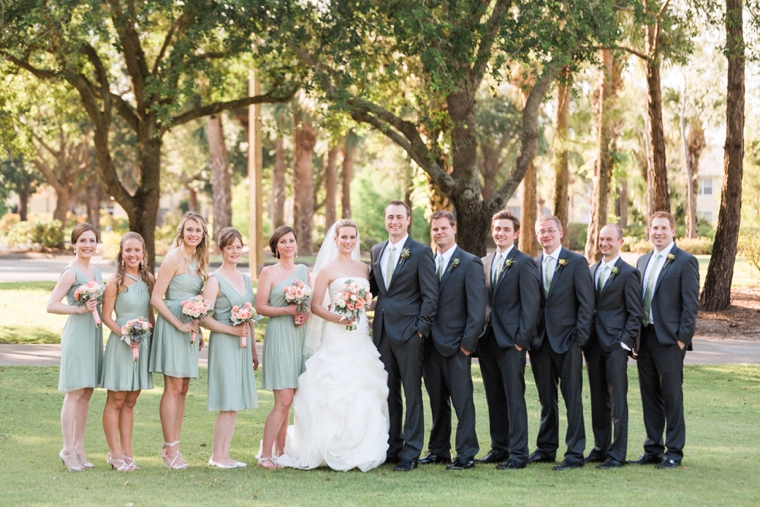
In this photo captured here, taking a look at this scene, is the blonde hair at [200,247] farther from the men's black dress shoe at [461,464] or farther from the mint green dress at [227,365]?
the men's black dress shoe at [461,464]

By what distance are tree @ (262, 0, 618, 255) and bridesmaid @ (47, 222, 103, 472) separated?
23.7 feet

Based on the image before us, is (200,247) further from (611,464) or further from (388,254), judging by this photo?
(611,464)

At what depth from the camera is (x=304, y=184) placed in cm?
3903

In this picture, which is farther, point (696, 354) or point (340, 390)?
point (696, 354)

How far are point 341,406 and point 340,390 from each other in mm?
132

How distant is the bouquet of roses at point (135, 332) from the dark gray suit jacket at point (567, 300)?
3.28 m

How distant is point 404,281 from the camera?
7.19 m

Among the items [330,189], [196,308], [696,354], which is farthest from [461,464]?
[330,189]

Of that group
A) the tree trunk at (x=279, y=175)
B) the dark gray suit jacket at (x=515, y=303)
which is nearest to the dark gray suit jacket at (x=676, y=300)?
the dark gray suit jacket at (x=515, y=303)

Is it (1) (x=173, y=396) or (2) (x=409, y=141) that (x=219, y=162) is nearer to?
(2) (x=409, y=141)

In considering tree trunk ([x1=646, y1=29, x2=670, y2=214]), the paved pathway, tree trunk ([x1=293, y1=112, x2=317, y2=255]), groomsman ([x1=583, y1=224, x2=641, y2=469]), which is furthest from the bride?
tree trunk ([x1=293, y1=112, x2=317, y2=255])

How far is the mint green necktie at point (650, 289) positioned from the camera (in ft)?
23.8

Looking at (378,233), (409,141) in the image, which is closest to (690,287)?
(409,141)

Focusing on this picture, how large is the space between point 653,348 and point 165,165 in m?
55.2
